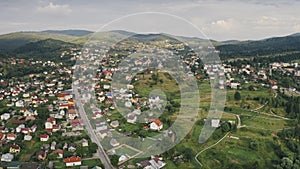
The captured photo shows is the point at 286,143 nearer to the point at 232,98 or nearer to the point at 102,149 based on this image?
the point at 232,98

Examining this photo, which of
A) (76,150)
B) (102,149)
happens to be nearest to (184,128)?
(102,149)

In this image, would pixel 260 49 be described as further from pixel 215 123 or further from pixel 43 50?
pixel 215 123

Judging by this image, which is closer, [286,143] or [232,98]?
[286,143]

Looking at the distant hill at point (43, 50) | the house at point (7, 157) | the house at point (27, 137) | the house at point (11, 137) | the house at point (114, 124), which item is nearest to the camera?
the house at point (7, 157)

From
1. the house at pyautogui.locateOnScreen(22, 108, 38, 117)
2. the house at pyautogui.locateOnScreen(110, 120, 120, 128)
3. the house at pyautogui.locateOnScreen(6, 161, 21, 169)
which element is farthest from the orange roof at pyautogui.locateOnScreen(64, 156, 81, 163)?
the house at pyautogui.locateOnScreen(22, 108, 38, 117)

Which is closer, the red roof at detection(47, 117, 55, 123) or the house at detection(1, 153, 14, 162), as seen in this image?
the house at detection(1, 153, 14, 162)

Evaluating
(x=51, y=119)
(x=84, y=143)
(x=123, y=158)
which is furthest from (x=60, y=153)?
(x=51, y=119)

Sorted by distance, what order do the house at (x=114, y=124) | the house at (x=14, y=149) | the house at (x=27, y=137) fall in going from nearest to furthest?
the house at (x=14, y=149), the house at (x=27, y=137), the house at (x=114, y=124)

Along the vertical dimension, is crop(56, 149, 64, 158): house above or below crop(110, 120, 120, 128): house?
below

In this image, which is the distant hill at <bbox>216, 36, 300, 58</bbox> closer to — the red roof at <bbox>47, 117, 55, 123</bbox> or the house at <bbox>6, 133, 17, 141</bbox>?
the red roof at <bbox>47, 117, 55, 123</bbox>

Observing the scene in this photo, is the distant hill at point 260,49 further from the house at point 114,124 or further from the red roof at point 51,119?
the red roof at point 51,119

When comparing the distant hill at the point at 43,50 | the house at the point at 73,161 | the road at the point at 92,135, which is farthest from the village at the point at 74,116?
the distant hill at the point at 43,50
